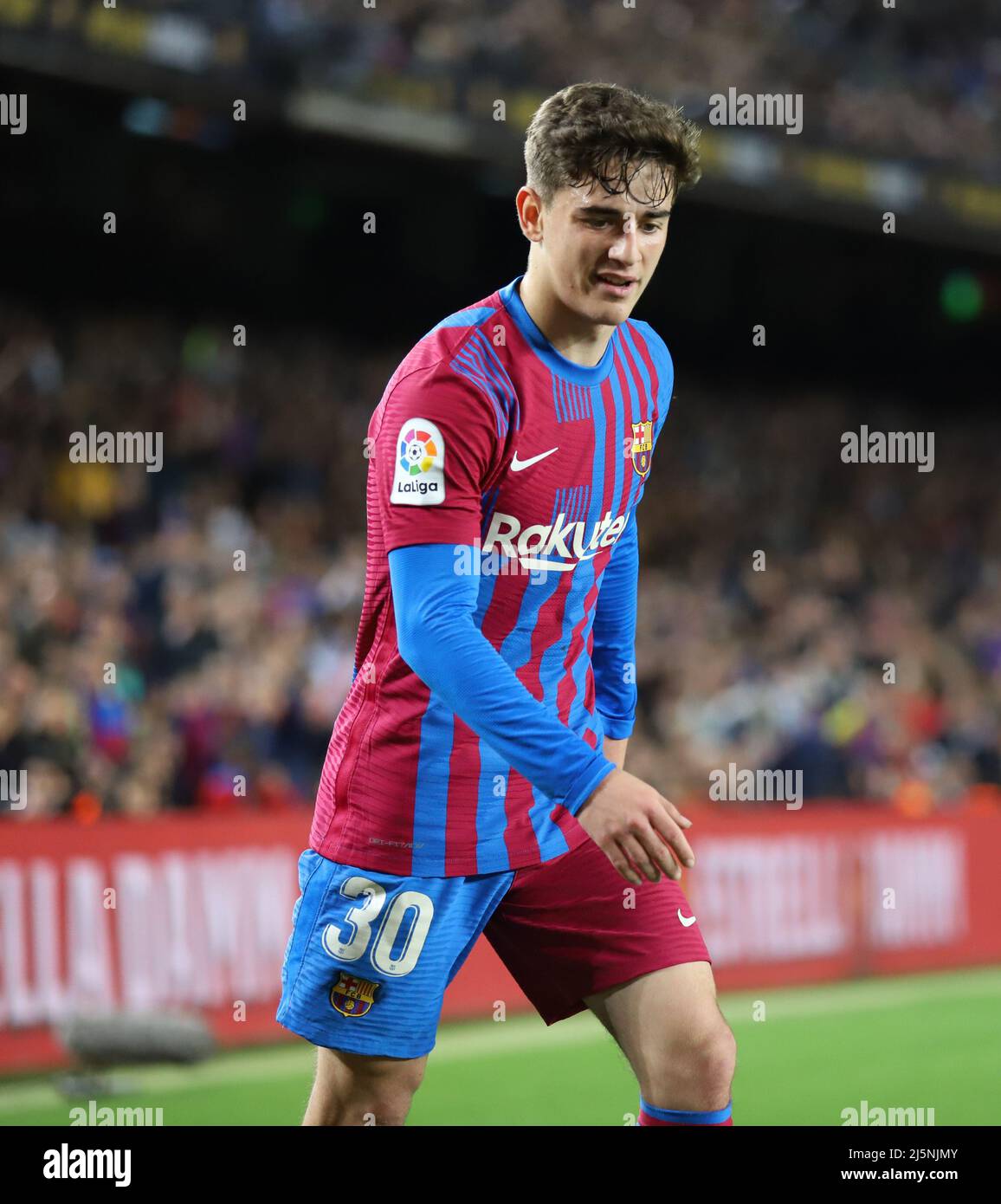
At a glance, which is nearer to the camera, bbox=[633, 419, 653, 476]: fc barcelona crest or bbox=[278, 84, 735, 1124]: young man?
bbox=[278, 84, 735, 1124]: young man

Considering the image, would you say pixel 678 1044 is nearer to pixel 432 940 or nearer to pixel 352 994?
pixel 432 940

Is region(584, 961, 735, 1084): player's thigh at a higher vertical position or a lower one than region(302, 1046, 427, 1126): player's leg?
higher

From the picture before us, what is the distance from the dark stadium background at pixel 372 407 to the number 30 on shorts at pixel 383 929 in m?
4.44

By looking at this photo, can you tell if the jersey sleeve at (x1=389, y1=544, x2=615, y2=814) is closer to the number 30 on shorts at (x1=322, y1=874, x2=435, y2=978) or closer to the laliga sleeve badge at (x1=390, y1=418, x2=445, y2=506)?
the laliga sleeve badge at (x1=390, y1=418, x2=445, y2=506)

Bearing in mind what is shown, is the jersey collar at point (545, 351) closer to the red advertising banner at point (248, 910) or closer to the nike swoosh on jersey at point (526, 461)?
the nike swoosh on jersey at point (526, 461)

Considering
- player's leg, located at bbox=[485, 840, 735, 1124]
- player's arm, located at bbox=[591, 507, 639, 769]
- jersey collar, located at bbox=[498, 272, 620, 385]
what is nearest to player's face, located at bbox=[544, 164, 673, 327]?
jersey collar, located at bbox=[498, 272, 620, 385]

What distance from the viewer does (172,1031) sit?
6977mm

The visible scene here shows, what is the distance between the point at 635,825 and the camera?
115 inches

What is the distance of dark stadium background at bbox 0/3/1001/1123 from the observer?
10.2 metres

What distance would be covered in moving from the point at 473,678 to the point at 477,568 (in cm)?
27

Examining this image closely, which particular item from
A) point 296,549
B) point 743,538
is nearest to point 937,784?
point 743,538

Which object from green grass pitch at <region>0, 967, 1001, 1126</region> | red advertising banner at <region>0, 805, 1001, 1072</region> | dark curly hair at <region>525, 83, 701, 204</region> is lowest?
green grass pitch at <region>0, 967, 1001, 1126</region>

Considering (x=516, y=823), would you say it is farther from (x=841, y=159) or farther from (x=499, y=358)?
(x=841, y=159)

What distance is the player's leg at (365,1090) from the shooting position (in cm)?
345
